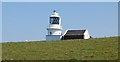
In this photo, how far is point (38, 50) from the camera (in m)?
28.4

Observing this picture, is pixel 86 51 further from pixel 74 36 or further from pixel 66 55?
pixel 74 36

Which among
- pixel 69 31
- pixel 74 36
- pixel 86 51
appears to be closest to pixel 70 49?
pixel 86 51

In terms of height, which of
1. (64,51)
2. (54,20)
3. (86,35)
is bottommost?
(64,51)

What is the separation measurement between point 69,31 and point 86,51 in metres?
55.6

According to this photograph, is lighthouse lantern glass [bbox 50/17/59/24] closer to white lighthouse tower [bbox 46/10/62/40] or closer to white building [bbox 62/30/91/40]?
white lighthouse tower [bbox 46/10/62/40]

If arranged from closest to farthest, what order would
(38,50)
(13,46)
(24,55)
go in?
(24,55) → (38,50) → (13,46)

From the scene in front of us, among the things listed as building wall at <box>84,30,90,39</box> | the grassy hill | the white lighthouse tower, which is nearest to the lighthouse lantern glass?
the white lighthouse tower

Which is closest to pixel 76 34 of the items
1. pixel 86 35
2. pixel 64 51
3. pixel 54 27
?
pixel 86 35

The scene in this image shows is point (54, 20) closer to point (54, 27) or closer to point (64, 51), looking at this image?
point (54, 27)

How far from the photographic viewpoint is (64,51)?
90.0ft

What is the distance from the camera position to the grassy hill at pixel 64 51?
24.2 m

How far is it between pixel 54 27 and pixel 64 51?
6327cm

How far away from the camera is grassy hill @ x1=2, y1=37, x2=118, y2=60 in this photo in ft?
79.5

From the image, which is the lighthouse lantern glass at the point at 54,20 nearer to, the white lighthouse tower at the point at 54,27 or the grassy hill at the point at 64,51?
the white lighthouse tower at the point at 54,27
